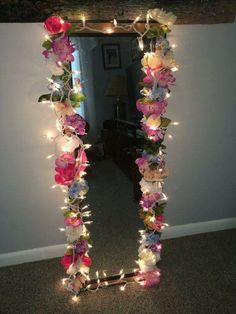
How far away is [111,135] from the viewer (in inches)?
78.0

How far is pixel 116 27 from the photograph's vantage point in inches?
72.7

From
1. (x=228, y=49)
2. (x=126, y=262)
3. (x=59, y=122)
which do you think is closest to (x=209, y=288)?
(x=126, y=262)

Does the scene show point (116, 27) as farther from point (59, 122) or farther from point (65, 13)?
point (59, 122)

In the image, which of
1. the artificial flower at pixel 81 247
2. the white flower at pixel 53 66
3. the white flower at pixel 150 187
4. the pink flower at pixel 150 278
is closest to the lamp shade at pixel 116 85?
the white flower at pixel 53 66

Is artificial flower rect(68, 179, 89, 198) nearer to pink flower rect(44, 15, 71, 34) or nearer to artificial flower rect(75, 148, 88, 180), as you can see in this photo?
artificial flower rect(75, 148, 88, 180)

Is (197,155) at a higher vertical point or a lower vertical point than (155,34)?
lower

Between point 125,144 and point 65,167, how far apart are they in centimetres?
54

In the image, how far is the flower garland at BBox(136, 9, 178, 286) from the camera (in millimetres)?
1714

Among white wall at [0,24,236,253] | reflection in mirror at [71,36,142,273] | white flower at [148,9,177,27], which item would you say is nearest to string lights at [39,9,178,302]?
white flower at [148,9,177,27]

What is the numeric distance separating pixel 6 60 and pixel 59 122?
0.64m

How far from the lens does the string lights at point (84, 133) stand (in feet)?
5.41

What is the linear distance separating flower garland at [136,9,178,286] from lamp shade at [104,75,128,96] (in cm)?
16

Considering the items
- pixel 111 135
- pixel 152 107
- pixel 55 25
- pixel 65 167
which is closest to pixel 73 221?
pixel 65 167

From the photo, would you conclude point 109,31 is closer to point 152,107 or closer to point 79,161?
point 152,107
